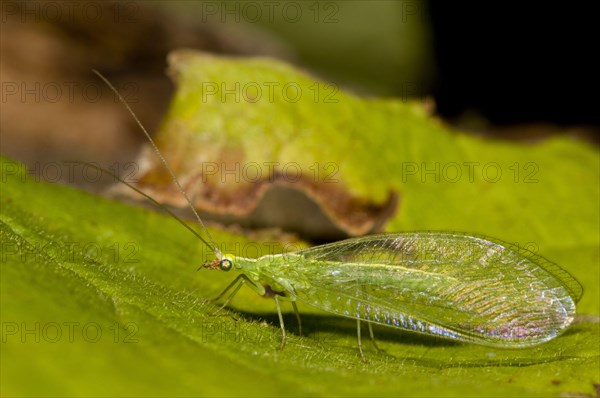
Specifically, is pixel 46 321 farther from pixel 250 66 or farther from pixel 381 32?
pixel 381 32

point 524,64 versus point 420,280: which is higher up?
point 524,64
